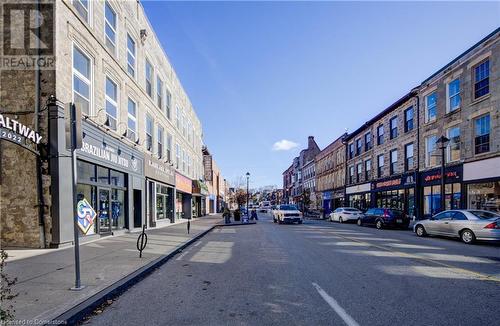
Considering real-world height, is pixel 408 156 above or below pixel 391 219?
above

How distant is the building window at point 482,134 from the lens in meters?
19.6

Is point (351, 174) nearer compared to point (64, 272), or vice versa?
point (64, 272)

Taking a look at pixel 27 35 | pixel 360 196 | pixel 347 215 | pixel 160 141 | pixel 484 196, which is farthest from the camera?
pixel 360 196

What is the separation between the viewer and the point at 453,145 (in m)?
22.6

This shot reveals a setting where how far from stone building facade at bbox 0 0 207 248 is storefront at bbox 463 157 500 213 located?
63.0 feet

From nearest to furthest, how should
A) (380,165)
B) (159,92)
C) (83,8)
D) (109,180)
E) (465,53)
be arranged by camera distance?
(83,8), (109,180), (465,53), (159,92), (380,165)

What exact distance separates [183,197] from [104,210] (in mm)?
19757

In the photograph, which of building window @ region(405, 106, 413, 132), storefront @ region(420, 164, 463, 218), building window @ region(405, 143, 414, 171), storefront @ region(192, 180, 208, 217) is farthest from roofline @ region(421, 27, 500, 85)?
storefront @ region(192, 180, 208, 217)

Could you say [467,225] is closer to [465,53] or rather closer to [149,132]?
[465,53]

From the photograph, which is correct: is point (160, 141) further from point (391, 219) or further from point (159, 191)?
point (391, 219)

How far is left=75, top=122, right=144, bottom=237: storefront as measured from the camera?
13.0 metres

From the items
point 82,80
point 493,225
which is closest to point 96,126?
point 82,80

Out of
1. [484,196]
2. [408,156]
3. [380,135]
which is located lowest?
[484,196]

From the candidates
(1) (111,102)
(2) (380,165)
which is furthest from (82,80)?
(2) (380,165)
